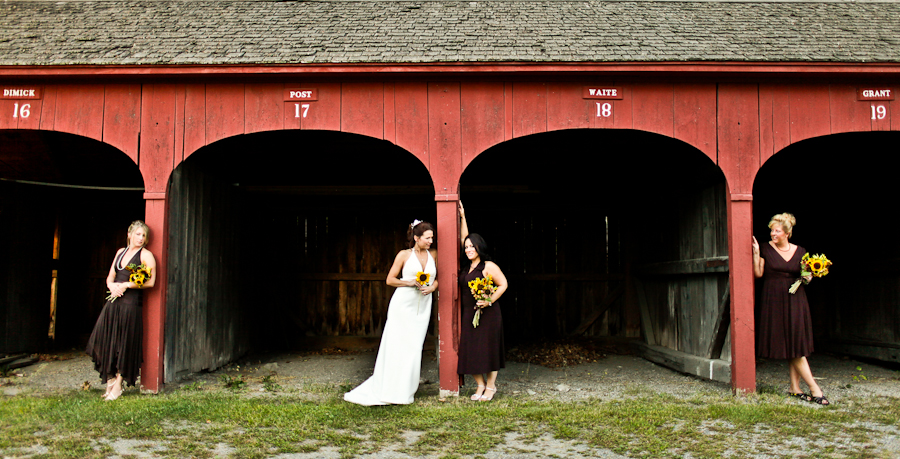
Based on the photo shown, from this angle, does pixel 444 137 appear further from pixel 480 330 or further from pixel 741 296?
pixel 741 296

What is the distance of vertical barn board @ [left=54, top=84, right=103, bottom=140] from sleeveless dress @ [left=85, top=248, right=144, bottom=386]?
1.52 metres

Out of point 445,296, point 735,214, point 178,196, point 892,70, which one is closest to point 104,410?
point 178,196

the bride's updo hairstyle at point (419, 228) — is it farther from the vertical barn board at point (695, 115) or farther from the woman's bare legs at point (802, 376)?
the woman's bare legs at point (802, 376)

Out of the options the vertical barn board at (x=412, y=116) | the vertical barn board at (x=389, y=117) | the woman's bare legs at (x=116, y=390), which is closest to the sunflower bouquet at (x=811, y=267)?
the vertical barn board at (x=412, y=116)

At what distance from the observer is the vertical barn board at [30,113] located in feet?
21.2

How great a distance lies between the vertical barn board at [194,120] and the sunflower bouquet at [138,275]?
1235 mm

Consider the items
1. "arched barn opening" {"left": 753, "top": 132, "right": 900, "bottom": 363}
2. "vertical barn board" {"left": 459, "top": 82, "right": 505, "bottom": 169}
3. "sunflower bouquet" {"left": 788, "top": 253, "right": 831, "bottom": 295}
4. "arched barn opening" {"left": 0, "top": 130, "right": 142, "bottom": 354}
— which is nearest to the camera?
"sunflower bouquet" {"left": 788, "top": 253, "right": 831, "bottom": 295}

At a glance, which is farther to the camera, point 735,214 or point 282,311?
point 282,311

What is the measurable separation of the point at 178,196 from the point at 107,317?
4.89 ft

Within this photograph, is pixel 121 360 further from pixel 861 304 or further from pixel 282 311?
pixel 861 304

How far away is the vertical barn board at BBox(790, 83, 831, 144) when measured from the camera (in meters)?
6.36

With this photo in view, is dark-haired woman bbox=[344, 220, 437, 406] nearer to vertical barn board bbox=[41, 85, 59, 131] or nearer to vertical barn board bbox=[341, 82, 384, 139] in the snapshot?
vertical barn board bbox=[341, 82, 384, 139]

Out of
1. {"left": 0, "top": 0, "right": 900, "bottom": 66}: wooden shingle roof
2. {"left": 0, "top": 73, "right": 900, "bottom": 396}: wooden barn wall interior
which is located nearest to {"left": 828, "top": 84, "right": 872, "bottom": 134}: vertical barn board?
{"left": 0, "top": 73, "right": 900, "bottom": 396}: wooden barn wall interior

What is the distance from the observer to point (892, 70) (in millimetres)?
6191
